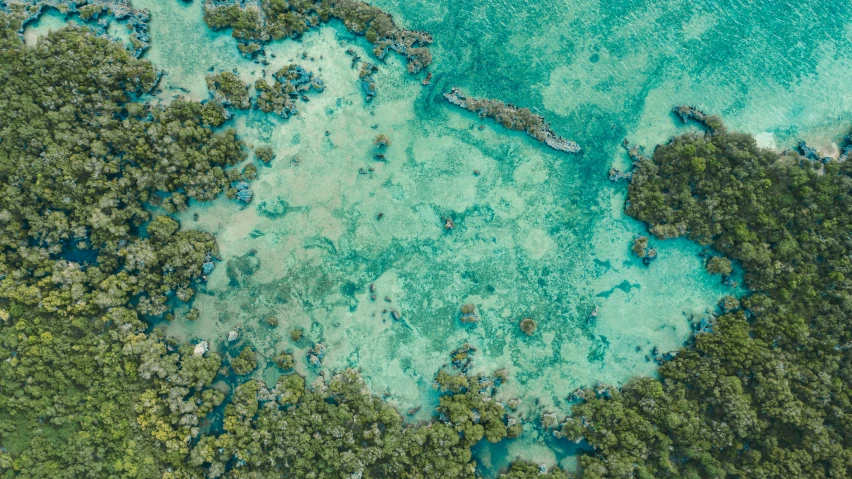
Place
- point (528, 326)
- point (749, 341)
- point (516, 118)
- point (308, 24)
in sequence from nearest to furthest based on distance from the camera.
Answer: point (749, 341), point (528, 326), point (516, 118), point (308, 24)

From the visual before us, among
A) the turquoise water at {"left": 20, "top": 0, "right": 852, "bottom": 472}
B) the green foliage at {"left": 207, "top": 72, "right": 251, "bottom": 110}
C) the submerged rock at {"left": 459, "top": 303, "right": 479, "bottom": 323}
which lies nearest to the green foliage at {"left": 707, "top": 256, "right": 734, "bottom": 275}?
the turquoise water at {"left": 20, "top": 0, "right": 852, "bottom": 472}

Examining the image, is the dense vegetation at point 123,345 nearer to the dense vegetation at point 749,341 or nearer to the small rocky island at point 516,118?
the dense vegetation at point 749,341

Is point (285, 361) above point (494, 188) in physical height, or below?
below

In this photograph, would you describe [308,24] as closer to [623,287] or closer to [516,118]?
[516,118]

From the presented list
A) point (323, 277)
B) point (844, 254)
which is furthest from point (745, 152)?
point (323, 277)

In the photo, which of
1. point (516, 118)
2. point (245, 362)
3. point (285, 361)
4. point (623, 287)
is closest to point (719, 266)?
point (623, 287)

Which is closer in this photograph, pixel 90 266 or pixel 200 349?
pixel 90 266

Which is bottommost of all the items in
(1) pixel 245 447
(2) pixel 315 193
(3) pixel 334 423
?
(1) pixel 245 447

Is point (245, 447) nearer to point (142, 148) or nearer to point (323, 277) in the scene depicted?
point (323, 277)
